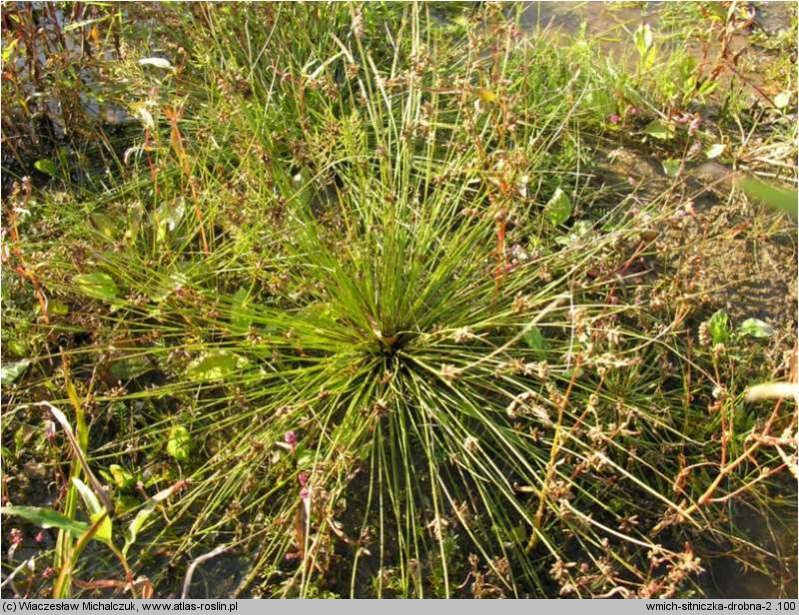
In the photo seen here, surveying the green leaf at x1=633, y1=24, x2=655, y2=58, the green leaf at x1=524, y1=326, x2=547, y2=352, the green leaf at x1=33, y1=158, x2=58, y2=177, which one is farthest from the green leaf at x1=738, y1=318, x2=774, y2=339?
the green leaf at x1=33, y1=158, x2=58, y2=177

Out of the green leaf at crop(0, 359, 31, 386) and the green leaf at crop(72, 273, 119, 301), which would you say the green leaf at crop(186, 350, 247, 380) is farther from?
the green leaf at crop(0, 359, 31, 386)

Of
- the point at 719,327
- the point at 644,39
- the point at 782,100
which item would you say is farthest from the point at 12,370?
the point at 782,100

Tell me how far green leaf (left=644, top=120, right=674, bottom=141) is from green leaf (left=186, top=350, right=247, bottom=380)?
5.31 feet

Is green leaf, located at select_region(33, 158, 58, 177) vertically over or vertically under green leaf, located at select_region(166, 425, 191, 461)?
over

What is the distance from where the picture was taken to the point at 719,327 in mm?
2213

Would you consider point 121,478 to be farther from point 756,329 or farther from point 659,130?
point 659,130

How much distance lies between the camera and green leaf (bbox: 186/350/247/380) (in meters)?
Answer: 2.12

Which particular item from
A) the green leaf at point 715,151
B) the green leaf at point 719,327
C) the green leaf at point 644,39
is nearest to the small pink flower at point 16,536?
the green leaf at point 719,327

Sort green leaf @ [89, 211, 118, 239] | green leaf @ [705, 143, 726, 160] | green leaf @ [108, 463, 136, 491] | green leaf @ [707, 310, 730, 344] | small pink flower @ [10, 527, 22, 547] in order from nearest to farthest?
small pink flower @ [10, 527, 22, 547]
green leaf @ [108, 463, 136, 491]
green leaf @ [707, 310, 730, 344]
green leaf @ [89, 211, 118, 239]
green leaf @ [705, 143, 726, 160]

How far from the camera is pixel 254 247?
2234 millimetres

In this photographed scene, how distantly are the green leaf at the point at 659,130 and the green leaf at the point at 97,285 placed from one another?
1.82m

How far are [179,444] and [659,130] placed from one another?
1886mm

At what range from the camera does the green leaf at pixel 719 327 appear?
2.21m

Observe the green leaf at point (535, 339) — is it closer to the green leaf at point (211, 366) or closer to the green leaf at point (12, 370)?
the green leaf at point (211, 366)
